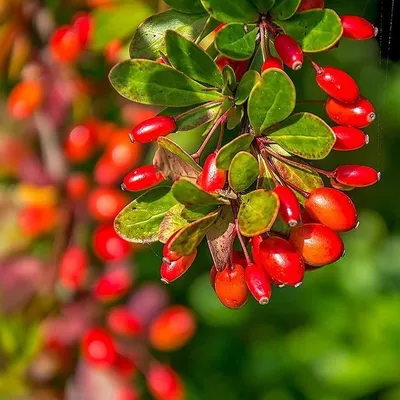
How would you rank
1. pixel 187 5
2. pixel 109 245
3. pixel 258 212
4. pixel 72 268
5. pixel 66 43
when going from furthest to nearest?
pixel 72 268 < pixel 109 245 < pixel 66 43 < pixel 187 5 < pixel 258 212

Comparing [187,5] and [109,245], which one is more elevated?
[187,5]

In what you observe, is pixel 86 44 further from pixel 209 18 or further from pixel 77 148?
pixel 209 18

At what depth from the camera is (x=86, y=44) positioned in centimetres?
132

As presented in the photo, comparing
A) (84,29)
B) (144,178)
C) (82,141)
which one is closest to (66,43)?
(84,29)

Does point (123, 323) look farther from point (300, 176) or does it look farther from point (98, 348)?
point (300, 176)

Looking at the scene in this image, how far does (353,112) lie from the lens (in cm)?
70

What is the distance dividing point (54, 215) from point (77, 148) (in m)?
0.20

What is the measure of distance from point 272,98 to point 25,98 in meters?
1.01

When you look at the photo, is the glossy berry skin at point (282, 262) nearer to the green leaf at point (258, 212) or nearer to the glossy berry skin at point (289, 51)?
the green leaf at point (258, 212)

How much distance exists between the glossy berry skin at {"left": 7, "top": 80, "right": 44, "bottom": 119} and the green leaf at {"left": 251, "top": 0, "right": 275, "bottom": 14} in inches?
37.5

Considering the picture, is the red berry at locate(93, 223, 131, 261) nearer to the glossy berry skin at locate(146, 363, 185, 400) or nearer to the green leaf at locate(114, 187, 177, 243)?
the glossy berry skin at locate(146, 363, 185, 400)

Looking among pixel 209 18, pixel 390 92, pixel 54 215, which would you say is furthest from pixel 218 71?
pixel 390 92

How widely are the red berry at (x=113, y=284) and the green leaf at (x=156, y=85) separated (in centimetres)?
101

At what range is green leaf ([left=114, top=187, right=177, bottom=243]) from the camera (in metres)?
0.72
